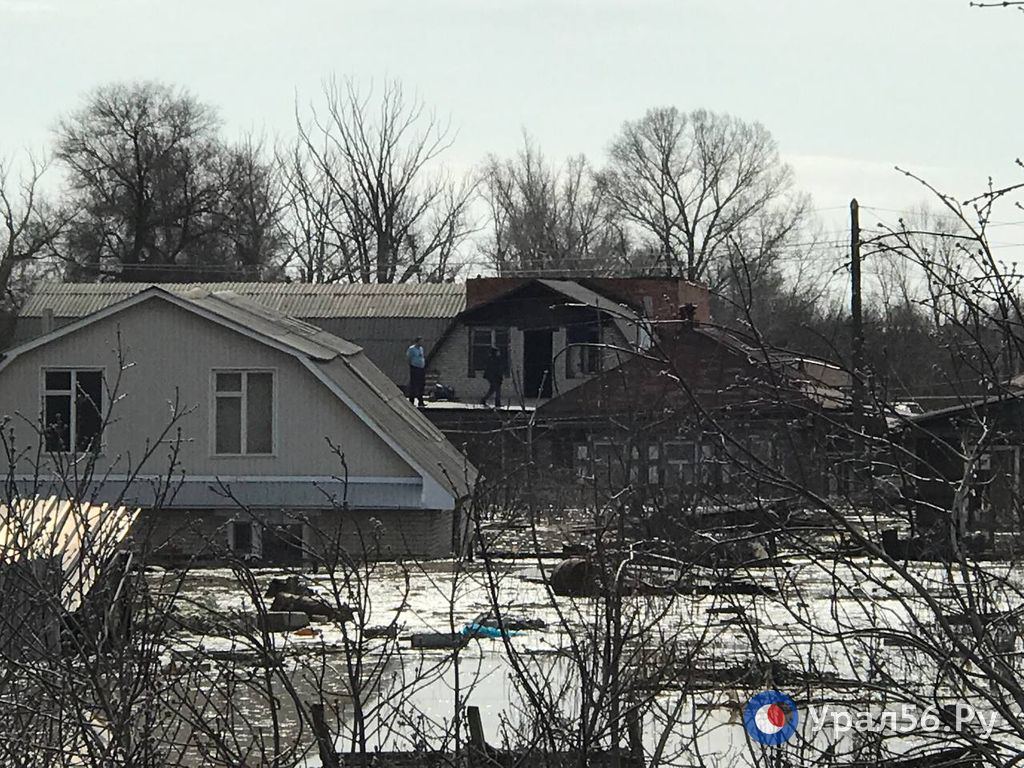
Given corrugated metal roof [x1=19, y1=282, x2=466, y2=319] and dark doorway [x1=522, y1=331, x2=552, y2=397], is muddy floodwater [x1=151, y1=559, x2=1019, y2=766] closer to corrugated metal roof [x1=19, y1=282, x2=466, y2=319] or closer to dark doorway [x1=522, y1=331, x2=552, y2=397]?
dark doorway [x1=522, y1=331, x2=552, y2=397]

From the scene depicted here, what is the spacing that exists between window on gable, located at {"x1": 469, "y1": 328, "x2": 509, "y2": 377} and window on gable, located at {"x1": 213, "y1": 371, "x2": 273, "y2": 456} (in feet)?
71.4

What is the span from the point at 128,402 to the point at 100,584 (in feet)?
81.4

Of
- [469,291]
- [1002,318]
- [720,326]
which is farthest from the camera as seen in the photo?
[469,291]

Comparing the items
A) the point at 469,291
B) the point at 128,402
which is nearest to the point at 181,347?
the point at 128,402

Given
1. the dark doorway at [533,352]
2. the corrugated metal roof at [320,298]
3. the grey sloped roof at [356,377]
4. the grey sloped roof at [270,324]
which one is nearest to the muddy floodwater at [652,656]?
the grey sloped roof at [356,377]

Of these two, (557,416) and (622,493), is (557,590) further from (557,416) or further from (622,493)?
(557,416)

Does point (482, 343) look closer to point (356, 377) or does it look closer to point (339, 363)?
point (356, 377)

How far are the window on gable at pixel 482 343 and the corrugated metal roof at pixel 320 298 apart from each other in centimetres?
211

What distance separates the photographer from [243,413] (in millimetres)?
30359

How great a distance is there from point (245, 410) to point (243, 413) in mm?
69

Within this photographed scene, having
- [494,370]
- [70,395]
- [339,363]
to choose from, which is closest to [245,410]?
[339,363]

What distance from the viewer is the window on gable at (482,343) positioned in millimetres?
52031

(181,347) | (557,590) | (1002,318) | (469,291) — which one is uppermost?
(469,291)

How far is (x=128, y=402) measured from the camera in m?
30.2
